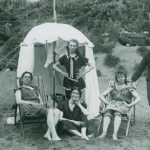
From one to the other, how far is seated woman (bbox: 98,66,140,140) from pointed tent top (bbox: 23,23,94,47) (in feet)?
3.84

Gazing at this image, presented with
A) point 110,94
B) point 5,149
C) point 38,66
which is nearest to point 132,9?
point 38,66

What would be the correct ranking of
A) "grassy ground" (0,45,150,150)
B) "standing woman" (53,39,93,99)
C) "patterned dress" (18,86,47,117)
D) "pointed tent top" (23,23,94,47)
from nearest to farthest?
1. "grassy ground" (0,45,150,150)
2. "patterned dress" (18,86,47,117)
3. "standing woman" (53,39,93,99)
4. "pointed tent top" (23,23,94,47)

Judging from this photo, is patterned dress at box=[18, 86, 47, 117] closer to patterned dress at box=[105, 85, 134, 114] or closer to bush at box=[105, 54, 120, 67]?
patterned dress at box=[105, 85, 134, 114]

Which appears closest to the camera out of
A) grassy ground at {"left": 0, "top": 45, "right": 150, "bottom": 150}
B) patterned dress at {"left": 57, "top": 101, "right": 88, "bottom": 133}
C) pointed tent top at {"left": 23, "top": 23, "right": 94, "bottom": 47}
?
grassy ground at {"left": 0, "top": 45, "right": 150, "bottom": 150}

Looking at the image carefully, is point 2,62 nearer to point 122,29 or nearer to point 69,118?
point 122,29

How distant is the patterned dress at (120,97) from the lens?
6.43 metres

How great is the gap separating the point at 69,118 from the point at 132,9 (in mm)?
12909

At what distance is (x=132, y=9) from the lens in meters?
18.2

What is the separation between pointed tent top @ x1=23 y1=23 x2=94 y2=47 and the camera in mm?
7035

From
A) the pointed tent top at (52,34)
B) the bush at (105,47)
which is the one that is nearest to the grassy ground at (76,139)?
the pointed tent top at (52,34)

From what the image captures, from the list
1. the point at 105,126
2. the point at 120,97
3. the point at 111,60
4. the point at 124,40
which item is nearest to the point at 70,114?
the point at 105,126

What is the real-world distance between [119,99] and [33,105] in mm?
1493

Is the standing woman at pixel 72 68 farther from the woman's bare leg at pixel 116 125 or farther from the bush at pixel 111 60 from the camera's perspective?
the bush at pixel 111 60

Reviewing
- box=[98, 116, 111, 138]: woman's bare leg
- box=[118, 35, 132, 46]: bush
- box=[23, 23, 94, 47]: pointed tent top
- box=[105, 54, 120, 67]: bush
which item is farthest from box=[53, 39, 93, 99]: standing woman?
box=[118, 35, 132, 46]: bush
